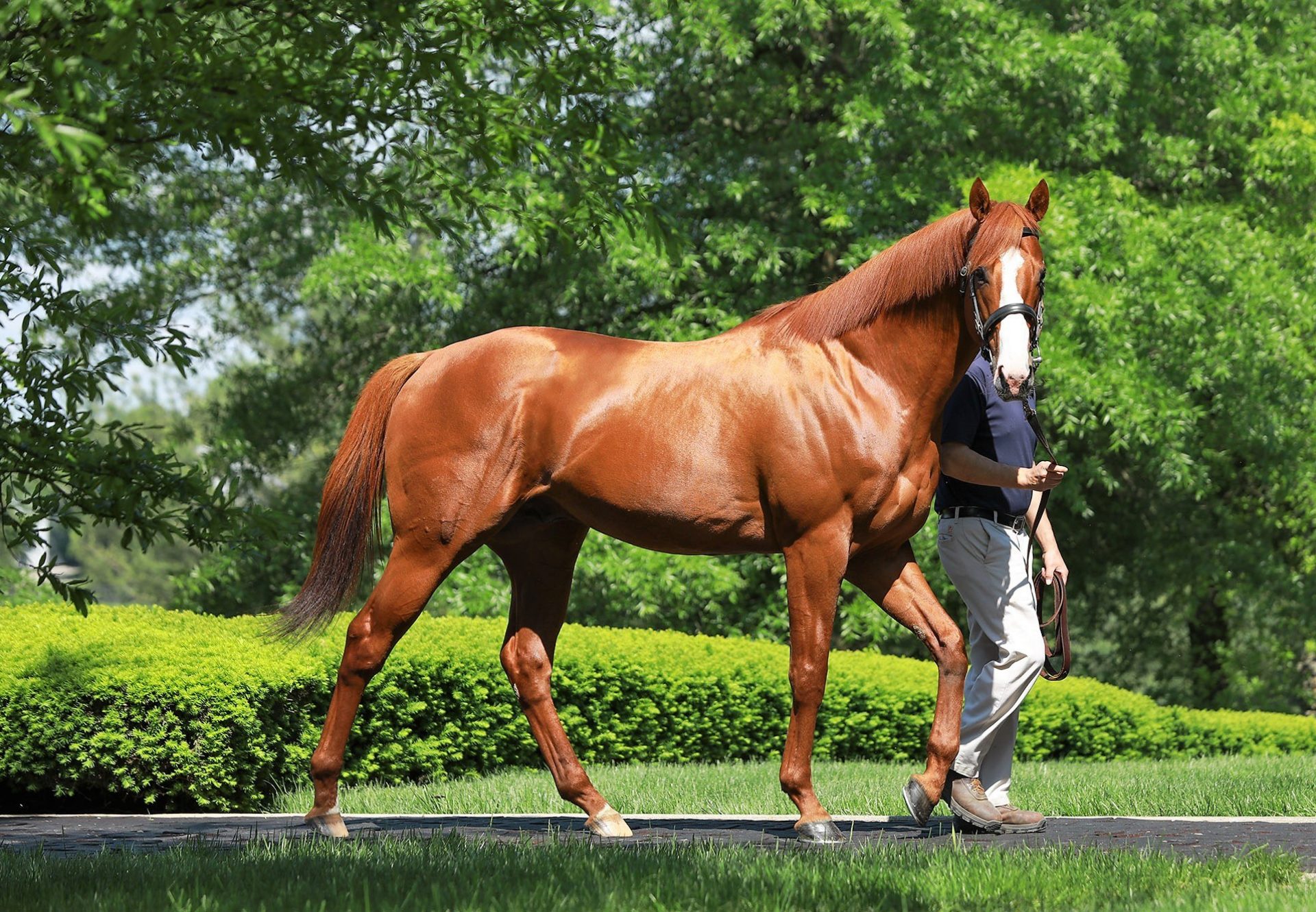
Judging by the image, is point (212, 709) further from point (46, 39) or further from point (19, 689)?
point (46, 39)

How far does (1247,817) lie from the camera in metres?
6.62

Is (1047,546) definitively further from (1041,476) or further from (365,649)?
(365,649)

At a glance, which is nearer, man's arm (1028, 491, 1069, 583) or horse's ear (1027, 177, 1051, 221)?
horse's ear (1027, 177, 1051, 221)

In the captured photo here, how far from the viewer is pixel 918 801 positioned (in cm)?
589

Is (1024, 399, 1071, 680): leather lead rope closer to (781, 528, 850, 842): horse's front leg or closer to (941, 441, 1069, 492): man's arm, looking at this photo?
(941, 441, 1069, 492): man's arm

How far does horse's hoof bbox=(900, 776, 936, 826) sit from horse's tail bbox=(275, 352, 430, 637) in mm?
2681

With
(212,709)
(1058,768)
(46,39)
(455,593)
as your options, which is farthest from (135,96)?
(455,593)

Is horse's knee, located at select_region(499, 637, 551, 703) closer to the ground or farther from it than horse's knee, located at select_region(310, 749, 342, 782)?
farther from it

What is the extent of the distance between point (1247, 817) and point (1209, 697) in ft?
58.6

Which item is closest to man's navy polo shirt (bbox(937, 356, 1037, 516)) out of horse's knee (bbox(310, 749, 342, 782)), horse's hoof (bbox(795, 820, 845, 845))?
horse's hoof (bbox(795, 820, 845, 845))

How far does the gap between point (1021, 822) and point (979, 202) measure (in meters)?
2.68

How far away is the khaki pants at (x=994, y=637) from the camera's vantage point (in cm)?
621

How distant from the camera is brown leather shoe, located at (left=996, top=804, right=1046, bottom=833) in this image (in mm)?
6105

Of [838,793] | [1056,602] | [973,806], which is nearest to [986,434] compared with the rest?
[1056,602]
